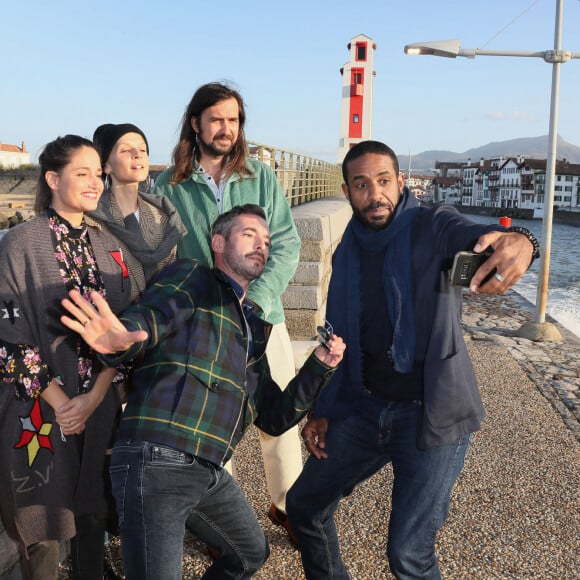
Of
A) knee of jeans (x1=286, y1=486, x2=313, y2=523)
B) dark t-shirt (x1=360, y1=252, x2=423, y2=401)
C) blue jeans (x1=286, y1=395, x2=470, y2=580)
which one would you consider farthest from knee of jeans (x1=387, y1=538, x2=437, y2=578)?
dark t-shirt (x1=360, y1=252, x2=423, y2=401)

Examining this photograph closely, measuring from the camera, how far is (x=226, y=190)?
341 centimetres

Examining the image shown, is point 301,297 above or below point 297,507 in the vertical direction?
above

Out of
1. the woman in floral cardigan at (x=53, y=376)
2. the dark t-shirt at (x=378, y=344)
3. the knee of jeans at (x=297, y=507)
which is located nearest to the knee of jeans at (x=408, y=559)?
the knee of jeans at (x=297, y=507)

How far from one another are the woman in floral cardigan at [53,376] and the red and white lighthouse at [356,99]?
29349 mm

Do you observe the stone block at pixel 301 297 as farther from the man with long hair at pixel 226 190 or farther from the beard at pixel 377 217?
the beard at pixel 377 217

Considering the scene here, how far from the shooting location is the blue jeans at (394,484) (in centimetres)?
246

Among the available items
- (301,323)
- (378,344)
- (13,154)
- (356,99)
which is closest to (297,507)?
(378,344)

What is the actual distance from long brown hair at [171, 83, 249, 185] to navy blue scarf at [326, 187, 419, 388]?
0.91 metres

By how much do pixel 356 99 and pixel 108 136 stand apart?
31404mm

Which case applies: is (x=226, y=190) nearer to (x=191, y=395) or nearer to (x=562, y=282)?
(x=191, y=395)

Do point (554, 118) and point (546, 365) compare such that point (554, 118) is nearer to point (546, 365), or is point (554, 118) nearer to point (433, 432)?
point (546, 365)

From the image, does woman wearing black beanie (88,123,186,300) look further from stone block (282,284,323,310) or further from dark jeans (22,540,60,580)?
stone block (282,284,323,310)

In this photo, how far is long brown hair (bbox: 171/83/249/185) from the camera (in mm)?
3320

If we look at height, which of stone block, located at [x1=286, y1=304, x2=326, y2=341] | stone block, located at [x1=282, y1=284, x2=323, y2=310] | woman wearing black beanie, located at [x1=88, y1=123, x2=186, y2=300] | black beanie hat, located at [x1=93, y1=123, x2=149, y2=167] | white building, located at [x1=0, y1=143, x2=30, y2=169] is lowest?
stone block, located at [x1=286, y1=304, x2=326, y2=341]
